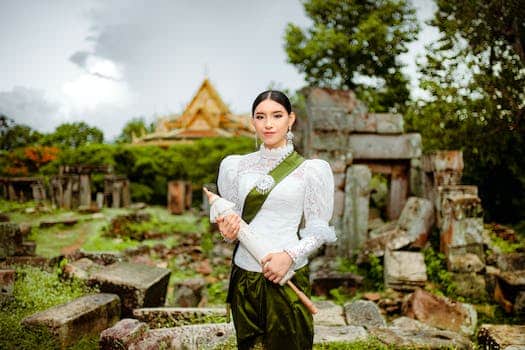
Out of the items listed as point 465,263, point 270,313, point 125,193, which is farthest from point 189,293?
point 125,193

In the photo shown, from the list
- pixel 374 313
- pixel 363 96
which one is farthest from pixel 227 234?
pixel 363 96

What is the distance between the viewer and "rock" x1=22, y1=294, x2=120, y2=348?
3.55m

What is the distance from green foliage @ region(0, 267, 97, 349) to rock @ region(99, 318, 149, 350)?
1.10 feet

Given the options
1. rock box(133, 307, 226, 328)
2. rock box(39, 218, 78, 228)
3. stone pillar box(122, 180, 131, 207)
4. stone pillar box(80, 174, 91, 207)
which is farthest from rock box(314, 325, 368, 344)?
stone pillar box(122, 180, 131, 207)

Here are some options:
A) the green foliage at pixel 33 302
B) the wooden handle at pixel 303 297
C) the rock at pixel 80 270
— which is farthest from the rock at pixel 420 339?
the rock at pixel 80 270

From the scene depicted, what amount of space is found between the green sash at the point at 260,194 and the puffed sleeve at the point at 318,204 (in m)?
0.10

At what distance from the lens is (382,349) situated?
3.61 metres

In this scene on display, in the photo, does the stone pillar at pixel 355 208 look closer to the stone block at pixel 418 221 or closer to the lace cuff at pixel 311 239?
the stone block at pixel 418 221

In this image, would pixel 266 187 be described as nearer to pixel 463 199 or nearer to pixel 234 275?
pixel 234 275

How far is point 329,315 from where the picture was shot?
4.83 meters

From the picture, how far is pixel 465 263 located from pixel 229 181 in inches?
195

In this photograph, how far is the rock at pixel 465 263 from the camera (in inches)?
235

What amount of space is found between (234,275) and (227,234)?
331 millimetres

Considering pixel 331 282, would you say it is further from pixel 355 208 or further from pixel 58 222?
pixel 58 222
